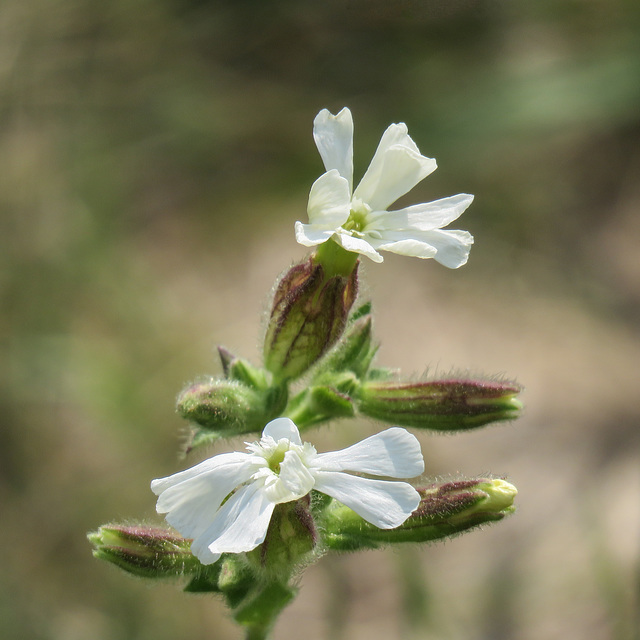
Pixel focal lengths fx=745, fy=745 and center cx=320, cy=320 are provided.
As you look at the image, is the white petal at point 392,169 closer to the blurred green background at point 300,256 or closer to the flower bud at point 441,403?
the flower bud at point 441,403

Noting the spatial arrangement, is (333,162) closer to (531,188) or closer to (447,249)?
(447,249)

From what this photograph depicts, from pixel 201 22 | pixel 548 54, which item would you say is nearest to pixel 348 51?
pixel 201 22

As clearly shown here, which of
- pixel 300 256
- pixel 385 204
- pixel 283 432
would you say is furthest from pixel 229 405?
A: pixel 300 256

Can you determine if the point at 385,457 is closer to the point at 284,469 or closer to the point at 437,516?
the point at 284,469

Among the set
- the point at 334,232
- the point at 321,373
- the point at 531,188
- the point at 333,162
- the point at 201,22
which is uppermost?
the point at 201,22

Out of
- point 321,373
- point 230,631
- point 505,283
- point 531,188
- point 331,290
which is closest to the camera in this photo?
point 331,290

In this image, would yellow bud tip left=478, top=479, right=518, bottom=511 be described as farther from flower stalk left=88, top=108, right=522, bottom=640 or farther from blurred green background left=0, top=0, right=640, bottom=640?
blurred green background left=0, top=0, right=640, bottom=640

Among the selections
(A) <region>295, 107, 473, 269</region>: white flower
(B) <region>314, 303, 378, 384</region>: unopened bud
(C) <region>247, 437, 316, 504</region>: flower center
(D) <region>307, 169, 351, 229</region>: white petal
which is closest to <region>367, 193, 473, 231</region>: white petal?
(A) <region>295, 107, 473, 269</region>: white flower

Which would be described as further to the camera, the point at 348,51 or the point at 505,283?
the point at 348,51

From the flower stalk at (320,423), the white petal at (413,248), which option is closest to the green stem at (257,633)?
the flower stalk at (320,423)
